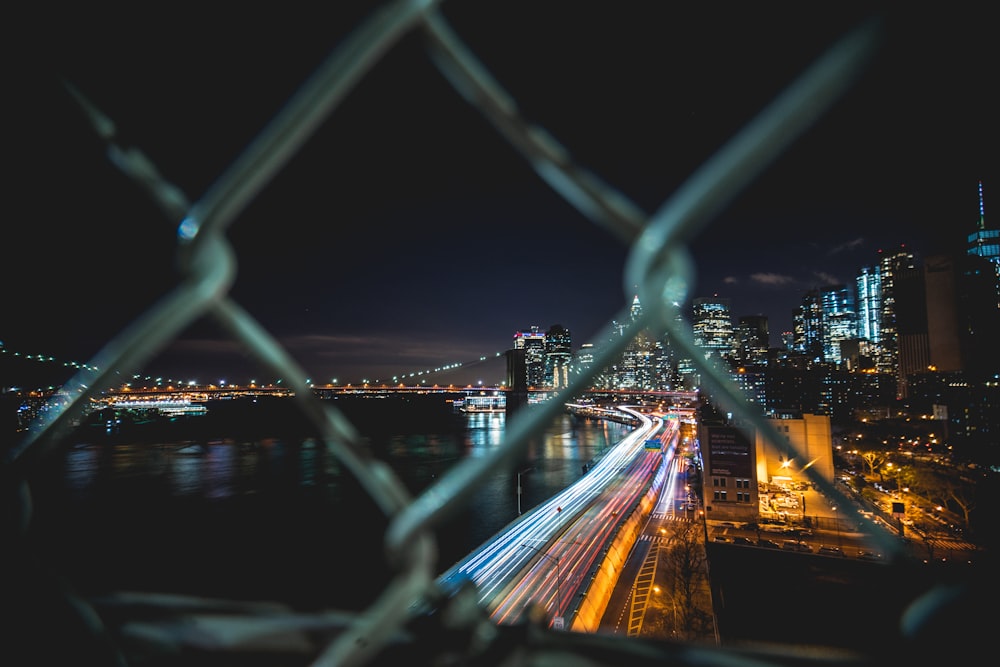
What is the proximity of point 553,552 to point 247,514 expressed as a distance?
41.7 feet

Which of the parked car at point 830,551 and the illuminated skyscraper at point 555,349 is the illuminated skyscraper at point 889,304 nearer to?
the illuminated skyscraper at point 555,349

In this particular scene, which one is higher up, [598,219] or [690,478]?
[598,219]

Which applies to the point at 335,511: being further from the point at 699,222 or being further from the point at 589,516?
the point at 699,222

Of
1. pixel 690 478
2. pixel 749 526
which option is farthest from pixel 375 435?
pixel 749 526

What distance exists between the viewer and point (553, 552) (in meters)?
15.0

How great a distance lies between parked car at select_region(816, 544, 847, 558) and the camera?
46.9 ft

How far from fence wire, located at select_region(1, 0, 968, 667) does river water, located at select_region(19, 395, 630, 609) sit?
423mm

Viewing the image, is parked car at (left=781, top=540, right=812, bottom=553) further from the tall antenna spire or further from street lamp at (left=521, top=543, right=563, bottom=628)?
the tall antenna spire

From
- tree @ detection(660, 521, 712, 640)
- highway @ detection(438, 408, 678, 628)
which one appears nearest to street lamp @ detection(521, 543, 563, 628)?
highway @ detection(438, 408, 678, 628)

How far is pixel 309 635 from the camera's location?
584 mm

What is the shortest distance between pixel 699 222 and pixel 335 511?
21873 millimetres

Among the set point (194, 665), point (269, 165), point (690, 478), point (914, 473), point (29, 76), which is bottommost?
point (690, 478)

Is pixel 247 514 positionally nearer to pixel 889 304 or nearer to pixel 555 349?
pixel 555 349

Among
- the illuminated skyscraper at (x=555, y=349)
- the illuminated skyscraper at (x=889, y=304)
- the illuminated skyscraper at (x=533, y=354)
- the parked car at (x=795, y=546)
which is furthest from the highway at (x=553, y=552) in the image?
the illuminated skyscraper at (x=889, y=304)
